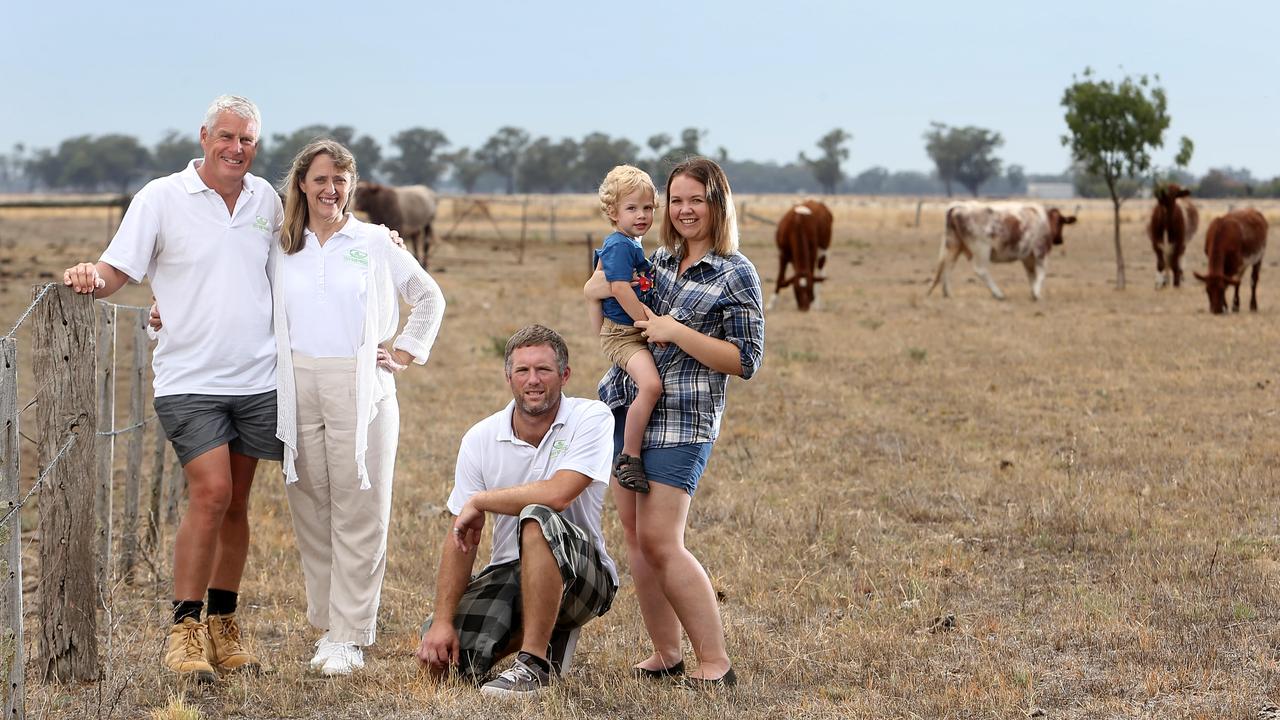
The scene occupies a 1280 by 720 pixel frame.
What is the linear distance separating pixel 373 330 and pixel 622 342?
0.93 m

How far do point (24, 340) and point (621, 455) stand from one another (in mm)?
13834

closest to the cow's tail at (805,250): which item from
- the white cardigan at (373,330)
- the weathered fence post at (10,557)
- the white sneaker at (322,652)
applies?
the white cardigan at (373,330)

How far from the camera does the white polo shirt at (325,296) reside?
448 centimetres

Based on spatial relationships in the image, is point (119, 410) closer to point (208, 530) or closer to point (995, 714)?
point (208, 530)

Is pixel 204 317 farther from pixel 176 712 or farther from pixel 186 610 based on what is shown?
pixel 176 712

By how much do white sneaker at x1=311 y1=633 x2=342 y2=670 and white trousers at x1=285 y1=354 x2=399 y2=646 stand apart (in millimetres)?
24

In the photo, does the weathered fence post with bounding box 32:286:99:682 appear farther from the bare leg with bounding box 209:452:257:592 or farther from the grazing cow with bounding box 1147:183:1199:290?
the grazing cow with bounding box 1147:183:1199:290

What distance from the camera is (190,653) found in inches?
173

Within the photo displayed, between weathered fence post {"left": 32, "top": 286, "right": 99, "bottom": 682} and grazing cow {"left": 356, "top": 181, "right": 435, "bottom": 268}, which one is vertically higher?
grazing cow {"left": 356, "top": 181, "right": 435, "bottom": 268}

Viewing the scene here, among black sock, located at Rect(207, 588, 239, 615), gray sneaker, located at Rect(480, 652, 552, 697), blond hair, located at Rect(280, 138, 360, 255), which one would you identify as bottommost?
gray sneaker, located at Rect(480, 652, 552, 697)

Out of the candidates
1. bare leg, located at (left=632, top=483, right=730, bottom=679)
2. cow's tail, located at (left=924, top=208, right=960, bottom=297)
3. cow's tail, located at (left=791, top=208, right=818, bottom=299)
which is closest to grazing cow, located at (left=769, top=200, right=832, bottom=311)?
cow's tail, located at (left=791, top=208, right=818, bottom=299)

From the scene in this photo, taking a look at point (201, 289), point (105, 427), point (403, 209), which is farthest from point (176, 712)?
point (403, 209)

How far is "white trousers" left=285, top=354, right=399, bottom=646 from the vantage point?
4574 millimetres

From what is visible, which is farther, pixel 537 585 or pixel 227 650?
pixel 227 650
